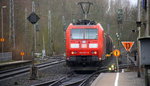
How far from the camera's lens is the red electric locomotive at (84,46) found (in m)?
23.7

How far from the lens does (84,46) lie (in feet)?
78.6

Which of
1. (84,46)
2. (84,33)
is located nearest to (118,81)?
(84,46)

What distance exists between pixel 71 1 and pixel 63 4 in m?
1.95

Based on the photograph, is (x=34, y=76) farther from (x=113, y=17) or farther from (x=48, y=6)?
(x=48, y=6)

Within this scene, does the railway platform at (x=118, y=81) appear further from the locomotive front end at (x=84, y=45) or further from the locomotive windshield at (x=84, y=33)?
the locomotive windshield at (x=84, y=33)

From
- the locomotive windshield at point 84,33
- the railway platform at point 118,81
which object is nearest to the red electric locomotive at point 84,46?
the locomotive windshield at point 84,33

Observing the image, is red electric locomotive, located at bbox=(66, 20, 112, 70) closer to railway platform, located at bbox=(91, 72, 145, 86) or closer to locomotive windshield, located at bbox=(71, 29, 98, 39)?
locomotive windshield, located at bbox=(71, 29, 98, 39)

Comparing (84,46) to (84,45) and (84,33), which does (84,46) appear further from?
(84,33)

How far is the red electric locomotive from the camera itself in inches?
934

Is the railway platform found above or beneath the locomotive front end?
beneath

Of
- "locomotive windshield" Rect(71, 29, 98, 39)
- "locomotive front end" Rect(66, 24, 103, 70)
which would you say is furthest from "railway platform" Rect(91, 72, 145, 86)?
"locomotive windshield" Rect(71, 29, 98, 39)

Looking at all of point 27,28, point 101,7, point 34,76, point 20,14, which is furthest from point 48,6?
point 34,76

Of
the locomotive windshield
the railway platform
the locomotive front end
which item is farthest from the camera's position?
the locomotive windshield

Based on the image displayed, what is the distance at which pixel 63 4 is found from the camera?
7206 cm
